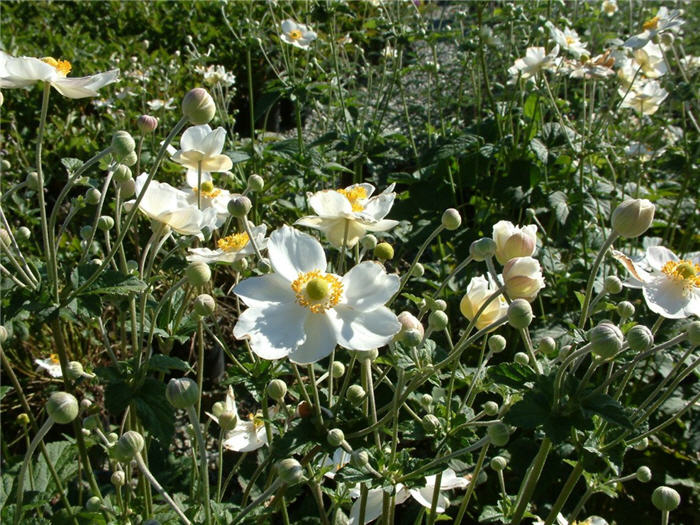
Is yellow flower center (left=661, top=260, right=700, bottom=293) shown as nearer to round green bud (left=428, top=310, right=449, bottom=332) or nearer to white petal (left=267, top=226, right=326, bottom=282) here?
round green bud (left=428, top=310, right=449, bottom=332)

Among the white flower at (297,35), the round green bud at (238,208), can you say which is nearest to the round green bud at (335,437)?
the round green bud at (238,208)

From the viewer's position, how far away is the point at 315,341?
125cm

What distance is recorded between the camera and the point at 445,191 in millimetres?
3463

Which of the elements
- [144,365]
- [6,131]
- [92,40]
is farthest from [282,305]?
[92,40]

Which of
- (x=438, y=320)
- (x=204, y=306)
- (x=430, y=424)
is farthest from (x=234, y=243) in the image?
(x=430, y=424)

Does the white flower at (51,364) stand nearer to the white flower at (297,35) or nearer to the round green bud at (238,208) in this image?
the round green bud at (238,208)

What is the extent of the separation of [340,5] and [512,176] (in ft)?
4.46

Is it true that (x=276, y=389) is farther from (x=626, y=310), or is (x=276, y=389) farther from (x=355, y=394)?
(x=626, y=310)

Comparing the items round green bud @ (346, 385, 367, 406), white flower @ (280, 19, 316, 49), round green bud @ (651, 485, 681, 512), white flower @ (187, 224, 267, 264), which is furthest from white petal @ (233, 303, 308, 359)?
white flower @ (280, 19, 316, 49)

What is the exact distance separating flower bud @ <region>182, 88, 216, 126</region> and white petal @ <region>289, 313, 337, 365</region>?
1.73 feet

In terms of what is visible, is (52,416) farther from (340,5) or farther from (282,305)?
(340,5)

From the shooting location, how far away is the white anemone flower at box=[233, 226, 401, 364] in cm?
122

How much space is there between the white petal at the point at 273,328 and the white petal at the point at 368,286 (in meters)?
0.11

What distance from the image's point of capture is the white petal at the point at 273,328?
1.20 meters
